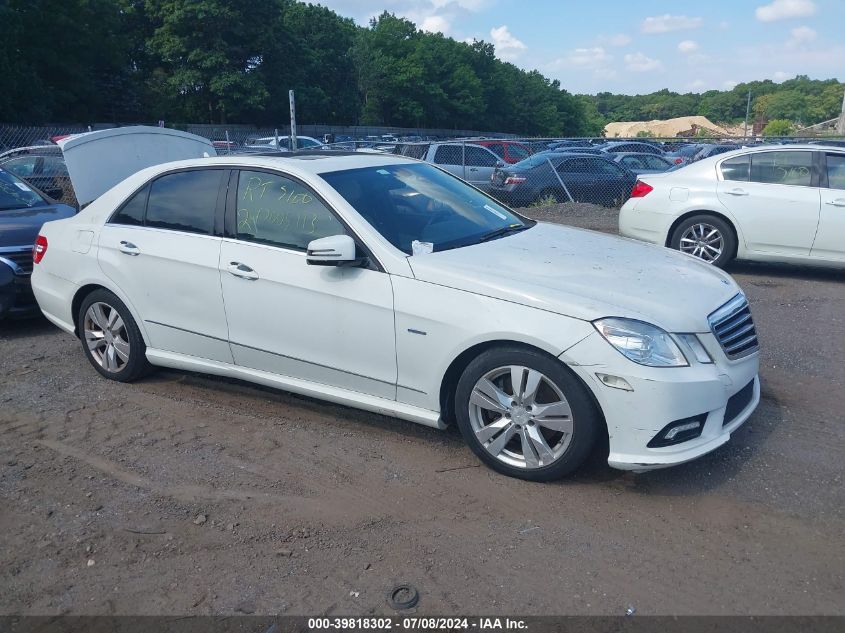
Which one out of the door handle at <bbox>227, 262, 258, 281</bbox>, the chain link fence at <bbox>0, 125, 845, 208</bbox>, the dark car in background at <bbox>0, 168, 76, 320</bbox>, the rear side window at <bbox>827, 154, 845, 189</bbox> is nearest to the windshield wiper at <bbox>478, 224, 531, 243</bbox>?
the door handle at <bbox>227, 262, 258, 281</bbox>

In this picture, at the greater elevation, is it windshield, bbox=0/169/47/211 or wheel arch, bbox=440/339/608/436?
windshield, bbox=0/169/47/211

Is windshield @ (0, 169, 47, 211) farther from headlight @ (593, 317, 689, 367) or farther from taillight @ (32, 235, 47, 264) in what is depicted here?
headlight @ (593, 317, 689, 367)

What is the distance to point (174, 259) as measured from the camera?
16.7ft

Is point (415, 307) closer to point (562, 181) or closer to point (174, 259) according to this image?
point (174, 259)

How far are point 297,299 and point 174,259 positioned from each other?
1.09 meters

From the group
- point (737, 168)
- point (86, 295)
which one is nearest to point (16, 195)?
point (86, 295)

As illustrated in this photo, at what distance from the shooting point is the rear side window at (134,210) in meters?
5.46

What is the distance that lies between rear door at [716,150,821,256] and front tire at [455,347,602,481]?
5975 millimetres

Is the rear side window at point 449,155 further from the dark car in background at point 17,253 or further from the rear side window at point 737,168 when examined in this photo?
the dark car in background at point 17,253

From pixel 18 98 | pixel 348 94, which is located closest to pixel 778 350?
pixel 18 98

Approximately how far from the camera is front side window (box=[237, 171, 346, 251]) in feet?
15.1

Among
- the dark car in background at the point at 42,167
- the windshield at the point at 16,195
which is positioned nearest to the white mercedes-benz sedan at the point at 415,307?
the windshield at the point at 16,195

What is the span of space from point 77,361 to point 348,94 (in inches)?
2478

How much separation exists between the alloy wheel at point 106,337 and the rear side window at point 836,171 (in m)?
7.54
